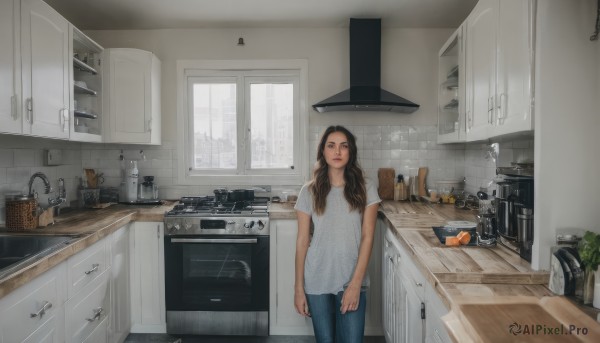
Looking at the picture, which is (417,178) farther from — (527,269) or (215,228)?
(527,269)

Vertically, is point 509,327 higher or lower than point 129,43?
lower

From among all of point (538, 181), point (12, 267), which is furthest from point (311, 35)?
point (12, 267)

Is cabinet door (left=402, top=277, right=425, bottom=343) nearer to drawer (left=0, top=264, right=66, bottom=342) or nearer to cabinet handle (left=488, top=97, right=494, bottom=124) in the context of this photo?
cabinet handle (left=488, top=97, right=494, bottom=124)

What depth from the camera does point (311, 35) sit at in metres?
3.65

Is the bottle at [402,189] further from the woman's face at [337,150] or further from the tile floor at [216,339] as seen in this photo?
the woman's face at [337,150]

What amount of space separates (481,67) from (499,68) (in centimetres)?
31

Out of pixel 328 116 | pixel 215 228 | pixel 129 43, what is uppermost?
pixel 129 43

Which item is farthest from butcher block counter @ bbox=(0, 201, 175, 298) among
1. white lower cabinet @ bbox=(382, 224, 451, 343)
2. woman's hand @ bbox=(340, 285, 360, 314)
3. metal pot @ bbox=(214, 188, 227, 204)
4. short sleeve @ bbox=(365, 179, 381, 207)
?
white lower cabinet @ bbox=(382, 224, 451, 343)

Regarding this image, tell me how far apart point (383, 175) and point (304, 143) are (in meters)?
0.73

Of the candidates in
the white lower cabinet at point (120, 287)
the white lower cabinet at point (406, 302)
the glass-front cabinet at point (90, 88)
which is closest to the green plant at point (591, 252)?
the white lower cabinet at point (406, 302)

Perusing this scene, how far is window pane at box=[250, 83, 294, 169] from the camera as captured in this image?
371cm

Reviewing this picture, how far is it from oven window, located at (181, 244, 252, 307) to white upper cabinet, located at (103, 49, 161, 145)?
1.02m

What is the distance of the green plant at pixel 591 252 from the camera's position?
123cm

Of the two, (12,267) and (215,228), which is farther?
(215,228)
